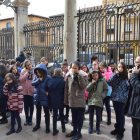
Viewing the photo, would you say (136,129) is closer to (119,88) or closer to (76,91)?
(119,88)

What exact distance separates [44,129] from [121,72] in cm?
239

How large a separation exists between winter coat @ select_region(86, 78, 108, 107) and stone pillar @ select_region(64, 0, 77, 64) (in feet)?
10.0

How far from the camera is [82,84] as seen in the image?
3705mm

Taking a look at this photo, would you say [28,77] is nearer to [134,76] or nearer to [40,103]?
[40,103]

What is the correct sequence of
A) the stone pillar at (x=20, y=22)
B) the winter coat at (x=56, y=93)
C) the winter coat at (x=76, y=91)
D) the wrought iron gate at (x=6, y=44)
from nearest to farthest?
1. the winter coat at (x=76, y=91)
2. the winter coat at (x=56, y=93)
3. the stone pillar at (x=20, y=22)
4. the wrought iron gate at (x=6, y=44)

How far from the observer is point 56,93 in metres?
4.00

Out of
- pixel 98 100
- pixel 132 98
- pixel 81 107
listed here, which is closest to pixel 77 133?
pixel 81 107

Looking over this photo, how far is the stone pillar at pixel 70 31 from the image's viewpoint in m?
6.82

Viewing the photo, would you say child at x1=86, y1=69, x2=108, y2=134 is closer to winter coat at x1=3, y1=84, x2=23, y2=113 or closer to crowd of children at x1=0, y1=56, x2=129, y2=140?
crowd of children at x1=0, y1=56, x2=129, y2=140

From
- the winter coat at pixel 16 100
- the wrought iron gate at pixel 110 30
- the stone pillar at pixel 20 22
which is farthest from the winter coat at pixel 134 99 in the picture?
the stone pillar at pixel 20 22

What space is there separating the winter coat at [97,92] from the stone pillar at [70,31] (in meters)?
3.05

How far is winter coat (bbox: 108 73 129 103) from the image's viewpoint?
3750mm

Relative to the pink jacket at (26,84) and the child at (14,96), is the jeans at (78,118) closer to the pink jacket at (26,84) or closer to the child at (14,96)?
the child at (14,96)

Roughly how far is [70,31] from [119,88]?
12.5 feet
